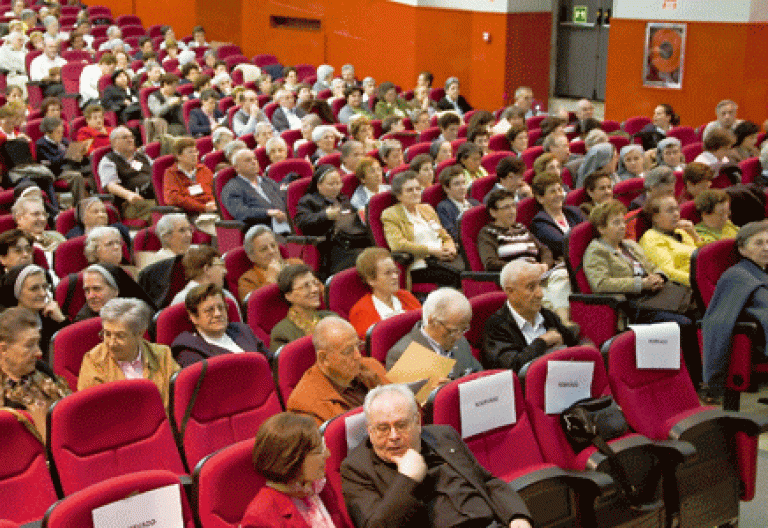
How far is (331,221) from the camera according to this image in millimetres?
6020

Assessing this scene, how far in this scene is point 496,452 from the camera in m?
3.25

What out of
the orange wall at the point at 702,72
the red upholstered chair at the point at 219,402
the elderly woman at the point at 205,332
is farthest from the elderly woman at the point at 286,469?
the orange wall at the point at 702,72

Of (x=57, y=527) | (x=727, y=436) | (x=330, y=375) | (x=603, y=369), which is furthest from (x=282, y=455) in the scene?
(x=727, y=436)

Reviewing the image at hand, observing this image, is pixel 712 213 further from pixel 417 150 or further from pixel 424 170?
pixel 417 150

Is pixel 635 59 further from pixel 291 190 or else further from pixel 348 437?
pixel 348 437

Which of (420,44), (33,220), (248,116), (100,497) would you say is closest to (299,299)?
(100,497)

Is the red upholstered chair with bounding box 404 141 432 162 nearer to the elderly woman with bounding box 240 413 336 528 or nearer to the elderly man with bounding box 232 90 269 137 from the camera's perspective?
the elderly man with bounding box 232 90 269 137

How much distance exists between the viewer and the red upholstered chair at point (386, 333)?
3.81 m

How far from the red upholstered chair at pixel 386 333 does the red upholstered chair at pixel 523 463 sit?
66 cm

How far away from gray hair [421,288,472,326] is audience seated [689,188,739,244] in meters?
2.38

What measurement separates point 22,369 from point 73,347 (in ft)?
1.38

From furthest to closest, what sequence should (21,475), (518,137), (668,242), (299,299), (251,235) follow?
(518,137) < (668,242) < (251,235) < (299,299) < (21,475)

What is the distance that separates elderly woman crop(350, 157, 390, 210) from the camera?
635cm

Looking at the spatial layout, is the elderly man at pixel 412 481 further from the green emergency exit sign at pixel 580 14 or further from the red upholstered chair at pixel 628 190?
the green emergency exit sign at pixel 580 14
